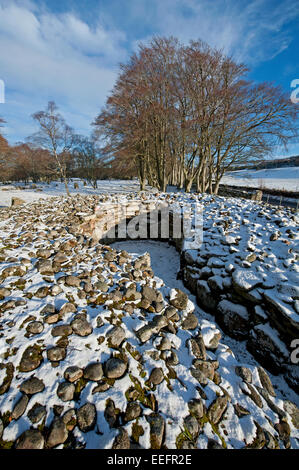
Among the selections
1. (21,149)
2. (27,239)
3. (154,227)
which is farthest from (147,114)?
(21,149)

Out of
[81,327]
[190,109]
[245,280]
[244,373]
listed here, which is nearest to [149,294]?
[81,327]

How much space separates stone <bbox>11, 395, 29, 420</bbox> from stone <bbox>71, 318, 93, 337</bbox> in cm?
71

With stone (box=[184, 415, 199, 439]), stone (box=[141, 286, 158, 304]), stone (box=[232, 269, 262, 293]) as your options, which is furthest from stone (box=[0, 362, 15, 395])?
stone (box=[232, 269, 262, 293])

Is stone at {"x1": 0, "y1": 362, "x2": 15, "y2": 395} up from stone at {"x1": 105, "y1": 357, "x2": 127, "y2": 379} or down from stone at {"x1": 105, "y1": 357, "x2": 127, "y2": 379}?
up

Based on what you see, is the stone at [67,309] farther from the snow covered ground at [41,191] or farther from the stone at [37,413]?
the snow covered ground at [41,191]

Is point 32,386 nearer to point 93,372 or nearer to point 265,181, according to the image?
point 93,372

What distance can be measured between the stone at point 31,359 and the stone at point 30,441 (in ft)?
1.68

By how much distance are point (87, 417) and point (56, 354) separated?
67cm

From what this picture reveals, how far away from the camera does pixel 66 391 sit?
1592 mm

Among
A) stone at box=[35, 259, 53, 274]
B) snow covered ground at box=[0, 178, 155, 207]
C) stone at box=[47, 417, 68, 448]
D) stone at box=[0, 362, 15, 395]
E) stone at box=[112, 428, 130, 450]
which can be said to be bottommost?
stone at box=[112, 428, 130, 450]

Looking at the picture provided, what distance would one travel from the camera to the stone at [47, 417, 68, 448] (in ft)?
4.28

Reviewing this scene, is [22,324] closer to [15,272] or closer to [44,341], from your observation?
[44,341]

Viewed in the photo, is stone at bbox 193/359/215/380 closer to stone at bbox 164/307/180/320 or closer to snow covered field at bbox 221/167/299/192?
stone at bbox 164/307/180/320

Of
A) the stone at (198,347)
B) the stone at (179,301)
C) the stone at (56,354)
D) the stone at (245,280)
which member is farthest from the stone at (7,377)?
the stone at (245,280)
